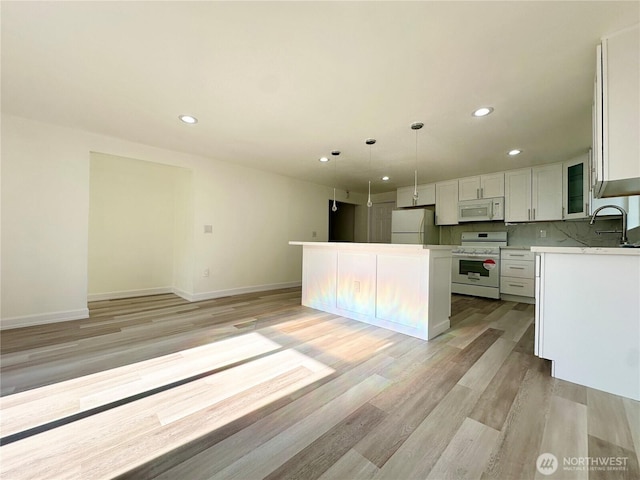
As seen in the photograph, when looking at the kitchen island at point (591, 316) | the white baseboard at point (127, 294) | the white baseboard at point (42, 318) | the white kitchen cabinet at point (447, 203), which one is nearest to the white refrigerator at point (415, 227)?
the white kitchen cabinet at point (447, 203)

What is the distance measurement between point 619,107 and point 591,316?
1.35m

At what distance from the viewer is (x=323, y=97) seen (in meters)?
2.27

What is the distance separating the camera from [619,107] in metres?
1.52

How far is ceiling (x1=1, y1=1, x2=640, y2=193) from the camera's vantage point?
1.44 m

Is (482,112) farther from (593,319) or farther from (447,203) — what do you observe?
(447,203)

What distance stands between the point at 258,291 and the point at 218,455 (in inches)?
149

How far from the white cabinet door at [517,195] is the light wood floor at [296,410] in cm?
263

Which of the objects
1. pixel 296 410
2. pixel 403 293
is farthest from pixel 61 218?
pixel 403 293

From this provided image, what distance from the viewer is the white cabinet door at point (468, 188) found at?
4.84 metres

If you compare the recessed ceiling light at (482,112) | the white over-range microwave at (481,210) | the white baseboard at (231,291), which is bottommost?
the white baseboard at (231,291)

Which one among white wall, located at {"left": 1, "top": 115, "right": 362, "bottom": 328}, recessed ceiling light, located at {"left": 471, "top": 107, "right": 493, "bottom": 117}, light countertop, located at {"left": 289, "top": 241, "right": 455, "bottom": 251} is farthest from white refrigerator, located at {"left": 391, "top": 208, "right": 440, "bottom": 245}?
white wall, located at {"left": 1, "top": 115, "right": 362, "bottom": 328}

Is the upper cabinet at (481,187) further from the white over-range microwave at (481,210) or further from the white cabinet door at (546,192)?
the white cabinet door at (546,192)

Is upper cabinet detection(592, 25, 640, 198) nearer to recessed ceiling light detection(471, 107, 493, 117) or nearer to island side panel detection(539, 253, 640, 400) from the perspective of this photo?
island side panel detection(539, 253, 640, 400)

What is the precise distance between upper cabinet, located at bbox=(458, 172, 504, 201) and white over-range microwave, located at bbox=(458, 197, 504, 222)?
96mm
